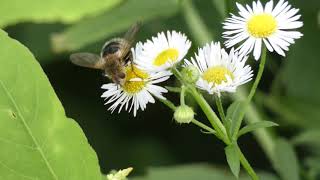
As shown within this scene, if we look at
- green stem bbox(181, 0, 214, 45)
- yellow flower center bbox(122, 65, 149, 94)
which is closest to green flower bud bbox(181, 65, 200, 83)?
yellow flower center bbox(122, 65, 149, 94)

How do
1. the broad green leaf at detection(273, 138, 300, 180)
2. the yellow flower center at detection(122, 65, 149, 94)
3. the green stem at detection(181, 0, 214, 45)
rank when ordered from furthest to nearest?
the green stem at detection(181, 0, 214, 45) < the broad green leaf at detection(273, 138, 300, 180) < the yellow flower center at detection(122, 65, 149, 94)

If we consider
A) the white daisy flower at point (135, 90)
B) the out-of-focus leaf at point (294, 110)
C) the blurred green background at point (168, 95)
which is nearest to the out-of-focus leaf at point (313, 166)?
the blurred green background at point (168, 95)

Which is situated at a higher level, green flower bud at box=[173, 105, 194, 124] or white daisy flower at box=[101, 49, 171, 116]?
white daisy flower at box=[101, 49, 171, 116]

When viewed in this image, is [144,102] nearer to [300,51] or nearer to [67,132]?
[67,132]

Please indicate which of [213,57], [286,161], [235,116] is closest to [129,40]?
[213,57]

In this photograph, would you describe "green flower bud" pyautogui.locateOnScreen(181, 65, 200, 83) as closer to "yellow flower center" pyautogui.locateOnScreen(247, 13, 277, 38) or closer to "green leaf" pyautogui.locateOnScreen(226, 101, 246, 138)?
"green leaf" pyautogui.locateOnScreen(226, 101, 246, 138)

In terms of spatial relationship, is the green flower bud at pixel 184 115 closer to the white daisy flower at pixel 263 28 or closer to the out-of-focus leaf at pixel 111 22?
the white daisy flower at pixel 263 28

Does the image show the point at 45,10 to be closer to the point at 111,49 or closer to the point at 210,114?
the point at 111,49
